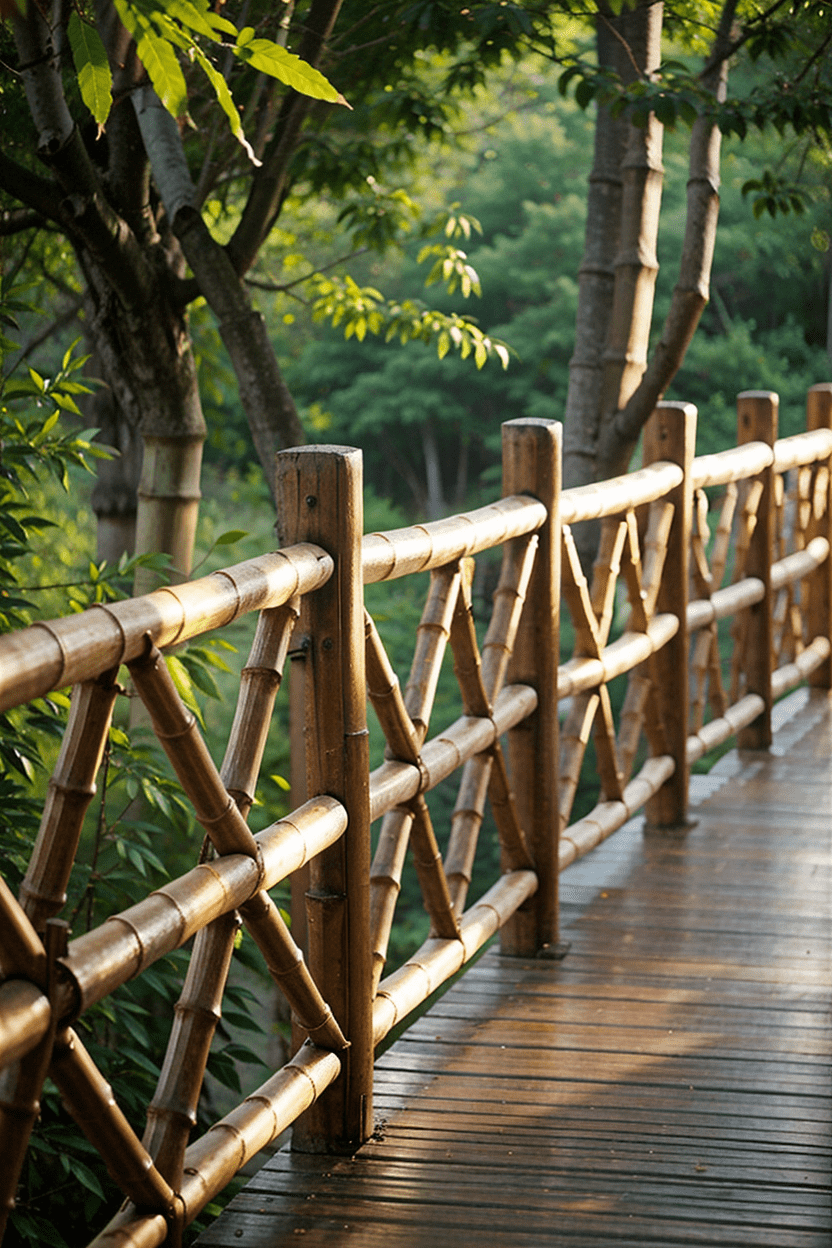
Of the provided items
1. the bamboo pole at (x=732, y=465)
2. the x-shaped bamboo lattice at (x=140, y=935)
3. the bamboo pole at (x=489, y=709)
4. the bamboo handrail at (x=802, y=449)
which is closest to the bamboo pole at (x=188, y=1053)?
the x-shaped bamboo lattice at (x=140, y=935)

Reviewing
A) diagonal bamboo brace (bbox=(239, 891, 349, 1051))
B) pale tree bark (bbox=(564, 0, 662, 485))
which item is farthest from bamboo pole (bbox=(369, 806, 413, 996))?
pale tree bark (bbox=(564, 0, 662, 485))

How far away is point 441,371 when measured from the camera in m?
16.7

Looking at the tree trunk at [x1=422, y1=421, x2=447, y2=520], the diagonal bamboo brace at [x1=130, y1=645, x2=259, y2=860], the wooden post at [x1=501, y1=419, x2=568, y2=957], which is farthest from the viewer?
the tree trunk at [x1=422, y1=421, x2=447, y2=520]

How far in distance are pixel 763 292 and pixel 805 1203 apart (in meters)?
16.4

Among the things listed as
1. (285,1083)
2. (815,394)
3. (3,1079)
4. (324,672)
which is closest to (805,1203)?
(285,1083)

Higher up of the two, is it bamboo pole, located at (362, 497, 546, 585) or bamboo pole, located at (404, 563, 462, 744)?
bamboo pole, located at (362, 497, 546, 585)

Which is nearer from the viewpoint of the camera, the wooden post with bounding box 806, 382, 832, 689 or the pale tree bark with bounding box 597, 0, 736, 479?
the pale tree bark with bounding box 597, 0, 736, 479

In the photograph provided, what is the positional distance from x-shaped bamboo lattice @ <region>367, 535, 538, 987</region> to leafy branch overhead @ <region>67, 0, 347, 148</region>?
3.49 ft

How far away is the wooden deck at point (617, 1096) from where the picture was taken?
1.99 metres

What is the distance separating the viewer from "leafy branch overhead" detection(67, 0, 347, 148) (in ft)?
3.69

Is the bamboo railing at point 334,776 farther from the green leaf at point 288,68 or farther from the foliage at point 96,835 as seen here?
the green leaf at point 288,68

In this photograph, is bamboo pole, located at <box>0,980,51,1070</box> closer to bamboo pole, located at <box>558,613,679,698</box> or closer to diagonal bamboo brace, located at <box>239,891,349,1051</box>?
diagonal bamboo brace, located at <box>239,891,349,1051</box>

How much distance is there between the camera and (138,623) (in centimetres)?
150

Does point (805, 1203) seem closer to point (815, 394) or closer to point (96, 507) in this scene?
point (96, 507)
